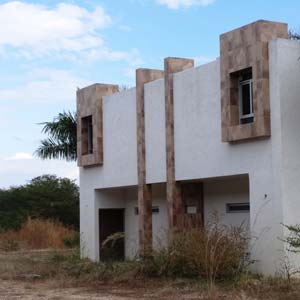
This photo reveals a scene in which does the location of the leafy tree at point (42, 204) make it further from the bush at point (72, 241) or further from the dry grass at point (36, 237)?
the bush at point (72, 241)

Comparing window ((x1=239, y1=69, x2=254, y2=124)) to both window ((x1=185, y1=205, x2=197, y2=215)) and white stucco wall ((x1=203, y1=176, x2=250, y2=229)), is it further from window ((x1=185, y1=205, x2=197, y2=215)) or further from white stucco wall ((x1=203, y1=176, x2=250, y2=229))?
window ((x1=185, y1=205, x2=197, y2=215))

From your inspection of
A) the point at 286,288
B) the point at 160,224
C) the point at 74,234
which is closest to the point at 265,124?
the point at 286,288

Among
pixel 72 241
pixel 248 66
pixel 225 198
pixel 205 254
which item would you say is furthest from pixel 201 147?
pixel 72 241

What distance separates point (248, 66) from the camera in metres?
18.6

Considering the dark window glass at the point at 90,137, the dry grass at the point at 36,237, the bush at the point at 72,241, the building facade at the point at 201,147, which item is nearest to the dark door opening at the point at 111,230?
the building facade at the point at 201,147

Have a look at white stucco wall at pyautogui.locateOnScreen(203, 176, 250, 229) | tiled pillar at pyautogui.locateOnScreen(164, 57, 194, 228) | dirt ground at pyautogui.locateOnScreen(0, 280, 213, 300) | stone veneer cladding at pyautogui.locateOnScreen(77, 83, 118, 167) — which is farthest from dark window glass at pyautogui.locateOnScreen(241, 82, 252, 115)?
stone veneer cladding at pyautogui.locateOnScreen(77, 83, 118, 167)

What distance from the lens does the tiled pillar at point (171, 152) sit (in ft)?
71.5

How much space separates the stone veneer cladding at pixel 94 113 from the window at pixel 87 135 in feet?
0.43

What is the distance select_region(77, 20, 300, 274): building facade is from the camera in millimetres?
18094

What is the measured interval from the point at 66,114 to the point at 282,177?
614 inches

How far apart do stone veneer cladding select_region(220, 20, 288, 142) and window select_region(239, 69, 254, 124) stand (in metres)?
0.17

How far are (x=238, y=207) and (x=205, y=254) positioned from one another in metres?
4.04

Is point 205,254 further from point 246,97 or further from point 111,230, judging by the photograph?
point 111,230

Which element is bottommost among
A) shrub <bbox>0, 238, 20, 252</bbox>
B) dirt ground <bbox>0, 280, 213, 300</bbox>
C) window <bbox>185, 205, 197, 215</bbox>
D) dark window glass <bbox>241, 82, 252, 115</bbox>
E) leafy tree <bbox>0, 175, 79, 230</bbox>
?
dirt ground <bbox>0, 280, 213, 300</bbox>
